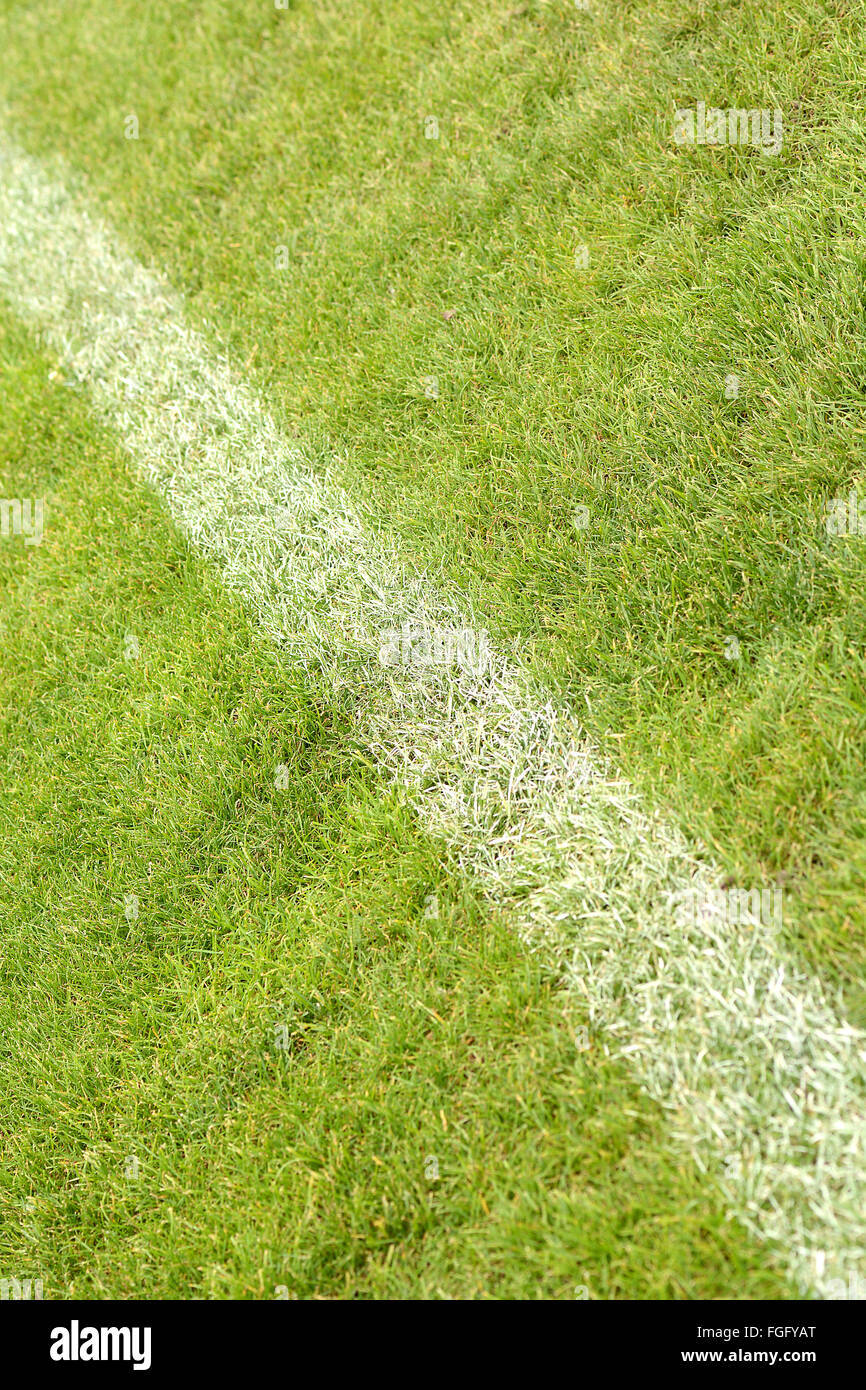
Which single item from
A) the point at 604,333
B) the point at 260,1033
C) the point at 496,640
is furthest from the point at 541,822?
the point at 604,333

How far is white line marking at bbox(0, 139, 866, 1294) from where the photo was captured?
7.12 ft

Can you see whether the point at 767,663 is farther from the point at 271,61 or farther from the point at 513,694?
the point at 271,61

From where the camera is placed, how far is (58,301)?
521 centimetres

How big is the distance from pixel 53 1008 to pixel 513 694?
1617 mm

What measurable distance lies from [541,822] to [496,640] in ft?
2.03

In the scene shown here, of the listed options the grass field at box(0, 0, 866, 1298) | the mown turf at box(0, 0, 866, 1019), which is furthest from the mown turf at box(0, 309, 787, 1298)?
the mown turf at box(0, 0, 866, 1019)

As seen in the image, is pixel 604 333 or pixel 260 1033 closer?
pixel 260 1033

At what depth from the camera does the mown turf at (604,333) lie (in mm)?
2719

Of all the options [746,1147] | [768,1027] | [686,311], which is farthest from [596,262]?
[746,1147]

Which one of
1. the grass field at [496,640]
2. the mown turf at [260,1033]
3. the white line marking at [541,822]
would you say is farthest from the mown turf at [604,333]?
the mown turf at [260,1033]

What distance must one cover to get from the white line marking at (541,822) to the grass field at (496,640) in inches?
3.2

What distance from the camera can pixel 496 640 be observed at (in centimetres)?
319

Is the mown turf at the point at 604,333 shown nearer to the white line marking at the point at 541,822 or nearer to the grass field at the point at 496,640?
the grass field at the point at 496,640

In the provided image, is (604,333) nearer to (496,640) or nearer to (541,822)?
(496,640)
